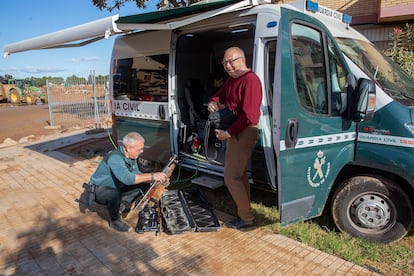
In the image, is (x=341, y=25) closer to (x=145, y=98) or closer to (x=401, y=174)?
(x=401, y=174)

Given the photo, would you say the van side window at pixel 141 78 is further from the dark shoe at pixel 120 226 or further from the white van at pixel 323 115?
the dark shoe at pixel 120 226

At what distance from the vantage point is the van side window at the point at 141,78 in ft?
15.9

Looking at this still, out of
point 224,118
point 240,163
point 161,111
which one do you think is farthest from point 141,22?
point 240,163

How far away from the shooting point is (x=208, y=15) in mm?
3490

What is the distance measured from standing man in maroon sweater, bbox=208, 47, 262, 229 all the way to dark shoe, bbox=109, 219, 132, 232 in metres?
1.26

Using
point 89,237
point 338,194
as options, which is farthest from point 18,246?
point 338,194

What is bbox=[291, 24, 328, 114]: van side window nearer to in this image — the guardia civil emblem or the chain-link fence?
the guardia civil emblem

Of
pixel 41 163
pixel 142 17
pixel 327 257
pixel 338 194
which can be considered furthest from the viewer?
pixel 41 163

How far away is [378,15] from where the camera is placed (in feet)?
33.1

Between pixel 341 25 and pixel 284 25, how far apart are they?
4.91 feet

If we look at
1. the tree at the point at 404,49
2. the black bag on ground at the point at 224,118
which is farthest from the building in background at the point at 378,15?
the black bag on ground at the point at 224,118

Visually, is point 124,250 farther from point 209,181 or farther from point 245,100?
point 245,100

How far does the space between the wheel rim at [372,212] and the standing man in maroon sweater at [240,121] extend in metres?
1.09

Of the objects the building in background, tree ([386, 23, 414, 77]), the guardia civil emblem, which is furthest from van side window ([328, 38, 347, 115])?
the building in background
